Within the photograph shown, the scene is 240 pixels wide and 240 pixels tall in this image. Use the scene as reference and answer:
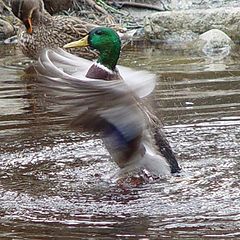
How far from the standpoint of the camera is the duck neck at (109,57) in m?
5.70

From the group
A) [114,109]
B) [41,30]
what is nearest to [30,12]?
[41,30]

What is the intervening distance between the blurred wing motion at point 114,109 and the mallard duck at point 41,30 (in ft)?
14.7

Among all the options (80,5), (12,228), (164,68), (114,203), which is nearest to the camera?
(12,228)

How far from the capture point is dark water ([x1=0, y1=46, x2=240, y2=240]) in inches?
166

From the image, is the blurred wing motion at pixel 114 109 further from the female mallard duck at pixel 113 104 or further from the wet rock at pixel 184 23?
the wet rock at pixel 184 23

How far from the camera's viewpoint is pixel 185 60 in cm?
1044

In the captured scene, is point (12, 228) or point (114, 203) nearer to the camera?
point (12, 228)

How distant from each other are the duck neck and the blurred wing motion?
0.24 meters

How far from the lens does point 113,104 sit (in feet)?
16.0

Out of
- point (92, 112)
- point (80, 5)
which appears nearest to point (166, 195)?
point (92, 112)

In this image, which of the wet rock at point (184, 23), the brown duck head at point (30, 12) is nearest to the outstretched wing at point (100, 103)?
the brown duck head at point (30, 12)

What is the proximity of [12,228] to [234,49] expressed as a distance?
774 centimetres

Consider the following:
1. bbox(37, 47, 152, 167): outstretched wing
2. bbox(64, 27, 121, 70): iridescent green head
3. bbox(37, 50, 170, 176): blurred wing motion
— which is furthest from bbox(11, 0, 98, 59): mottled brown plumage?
bbox(37, 47, 152, 167): outstretched wing

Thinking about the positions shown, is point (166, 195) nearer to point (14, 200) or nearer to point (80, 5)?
point (14, 200)
